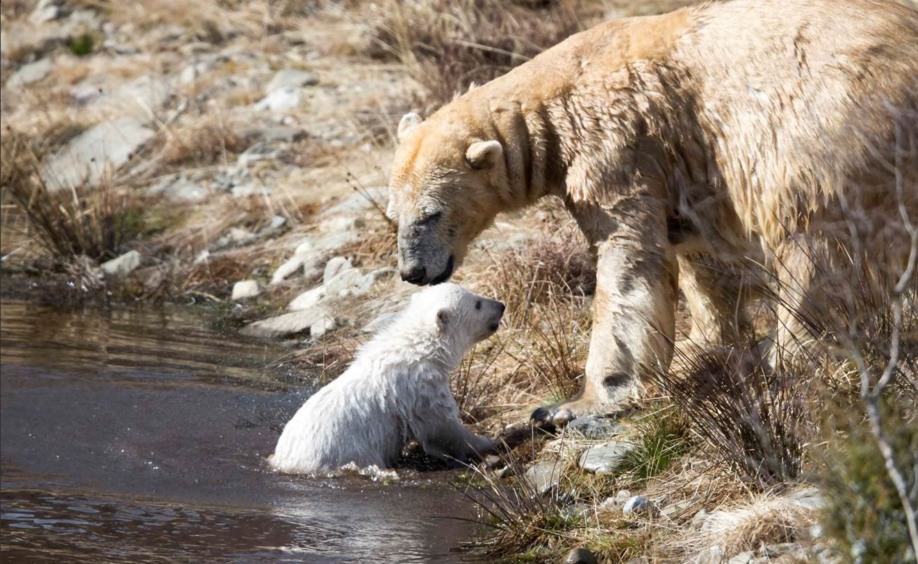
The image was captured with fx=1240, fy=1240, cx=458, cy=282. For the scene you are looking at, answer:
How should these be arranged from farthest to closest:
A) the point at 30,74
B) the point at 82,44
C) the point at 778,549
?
1. the point at 82,44
2. the point at 30,74
3. the point at 778,549

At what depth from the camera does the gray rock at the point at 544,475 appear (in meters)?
5.29

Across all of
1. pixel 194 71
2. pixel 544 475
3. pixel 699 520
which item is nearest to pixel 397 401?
pixel 544 475

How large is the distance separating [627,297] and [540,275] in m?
1.74

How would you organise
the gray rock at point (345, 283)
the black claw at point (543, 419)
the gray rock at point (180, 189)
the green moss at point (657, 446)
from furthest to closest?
1. the gray rock at point (180, 189)
2. the gray rock at point (345, 283)
3. the black claw at point (543, 419)
4. the green moss at point (657, 446)

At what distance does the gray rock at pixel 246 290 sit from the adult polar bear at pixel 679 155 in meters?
3.64

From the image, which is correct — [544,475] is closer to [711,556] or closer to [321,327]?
[711,556]

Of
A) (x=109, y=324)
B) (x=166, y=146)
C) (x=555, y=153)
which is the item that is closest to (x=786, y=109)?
(x=555, y=153)

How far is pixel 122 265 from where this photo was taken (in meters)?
10.4

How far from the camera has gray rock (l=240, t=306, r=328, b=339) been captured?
8602mm

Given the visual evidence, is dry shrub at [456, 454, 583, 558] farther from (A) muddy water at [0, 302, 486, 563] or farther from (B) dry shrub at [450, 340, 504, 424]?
(B) dry shrub at [450, 340, 504, 424]

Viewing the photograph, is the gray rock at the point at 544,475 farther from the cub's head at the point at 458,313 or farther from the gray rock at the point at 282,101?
the gray rock at the point at 282,101

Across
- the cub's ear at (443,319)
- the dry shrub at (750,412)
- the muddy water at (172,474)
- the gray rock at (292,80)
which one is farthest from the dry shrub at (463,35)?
the dry shrub at (750,412)

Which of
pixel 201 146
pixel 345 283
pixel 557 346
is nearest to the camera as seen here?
pixel 557 346

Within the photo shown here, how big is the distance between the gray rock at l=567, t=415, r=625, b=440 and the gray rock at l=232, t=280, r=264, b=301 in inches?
173
